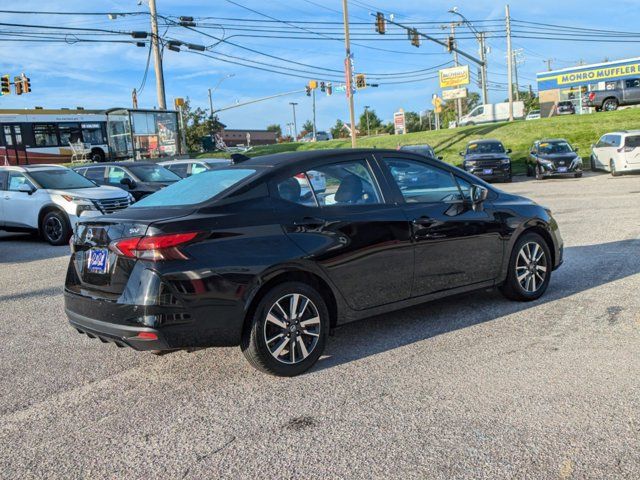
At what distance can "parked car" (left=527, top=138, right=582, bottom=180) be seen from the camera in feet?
75.0

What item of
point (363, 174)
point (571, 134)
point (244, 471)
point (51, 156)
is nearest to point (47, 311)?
point (363, 174)

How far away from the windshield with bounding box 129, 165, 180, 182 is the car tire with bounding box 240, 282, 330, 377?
12185 mm

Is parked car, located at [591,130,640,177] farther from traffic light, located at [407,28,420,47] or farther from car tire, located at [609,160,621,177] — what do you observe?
traffic light, located at [407,28,420,47]

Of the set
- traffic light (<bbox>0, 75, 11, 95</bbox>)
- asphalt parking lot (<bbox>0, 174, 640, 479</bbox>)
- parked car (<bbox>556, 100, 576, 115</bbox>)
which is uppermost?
traffic light (<bbox>0, 75, 11, 95</bbox>)

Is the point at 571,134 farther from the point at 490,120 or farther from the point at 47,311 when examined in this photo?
the point at 47,311

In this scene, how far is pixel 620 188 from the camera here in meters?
17.5

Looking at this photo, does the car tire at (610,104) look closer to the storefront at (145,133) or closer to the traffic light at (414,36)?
the traffic light at (414,36)

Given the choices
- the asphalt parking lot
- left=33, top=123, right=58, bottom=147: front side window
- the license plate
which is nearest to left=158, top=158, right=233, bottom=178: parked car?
the asphalt parking lot

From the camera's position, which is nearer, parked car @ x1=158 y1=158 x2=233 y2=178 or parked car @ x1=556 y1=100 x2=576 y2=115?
parked car @ x1=158 y1=158 x2=233 y2=178

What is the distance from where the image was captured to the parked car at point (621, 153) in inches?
843

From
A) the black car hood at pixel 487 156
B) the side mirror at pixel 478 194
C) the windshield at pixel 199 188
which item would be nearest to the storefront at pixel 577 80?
the black car hood at pixel 487 156

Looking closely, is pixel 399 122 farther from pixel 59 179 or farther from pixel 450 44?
pixel 59 179

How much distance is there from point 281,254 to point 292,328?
53 centimetres

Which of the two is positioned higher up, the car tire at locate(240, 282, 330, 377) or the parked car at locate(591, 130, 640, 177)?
the parked car at locate(591, 130, 640, 177)
